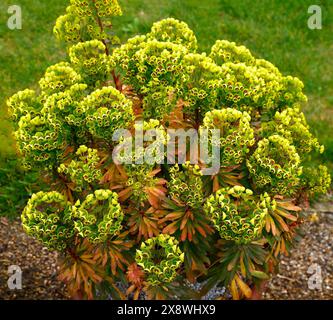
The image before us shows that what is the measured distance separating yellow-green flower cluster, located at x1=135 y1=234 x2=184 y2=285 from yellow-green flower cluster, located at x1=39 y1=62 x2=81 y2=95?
124 cm

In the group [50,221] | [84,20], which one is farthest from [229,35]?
[50,221]

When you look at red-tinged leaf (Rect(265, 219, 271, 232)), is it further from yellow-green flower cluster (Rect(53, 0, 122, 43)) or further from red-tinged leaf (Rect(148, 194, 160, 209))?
yellow-green flower cluster (Rect(53, 0, 122, 43))

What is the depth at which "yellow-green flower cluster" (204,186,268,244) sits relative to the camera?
10.7 ft

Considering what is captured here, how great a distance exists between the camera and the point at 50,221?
11.3ft

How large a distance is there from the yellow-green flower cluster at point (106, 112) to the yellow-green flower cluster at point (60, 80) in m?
0.40

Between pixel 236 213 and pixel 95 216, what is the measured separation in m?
0.90

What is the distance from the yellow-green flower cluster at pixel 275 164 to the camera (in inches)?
133

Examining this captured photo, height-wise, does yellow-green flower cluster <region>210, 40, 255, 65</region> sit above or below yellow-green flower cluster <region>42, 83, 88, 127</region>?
above

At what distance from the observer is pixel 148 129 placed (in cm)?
333

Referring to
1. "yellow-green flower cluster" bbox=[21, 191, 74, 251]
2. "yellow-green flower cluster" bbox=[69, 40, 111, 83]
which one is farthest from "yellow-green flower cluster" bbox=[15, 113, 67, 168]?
"yellow-green flower cluster" bbox=[69, 40, 111, 83]

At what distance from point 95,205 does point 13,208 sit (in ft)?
8.28

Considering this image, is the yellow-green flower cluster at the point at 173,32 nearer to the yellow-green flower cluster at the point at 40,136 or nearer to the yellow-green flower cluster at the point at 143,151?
the yellow-green flower cluster at the point at 143,151

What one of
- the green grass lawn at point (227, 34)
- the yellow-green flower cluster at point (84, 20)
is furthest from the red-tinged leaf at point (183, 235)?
the green grass lawn at point (227, 34)
